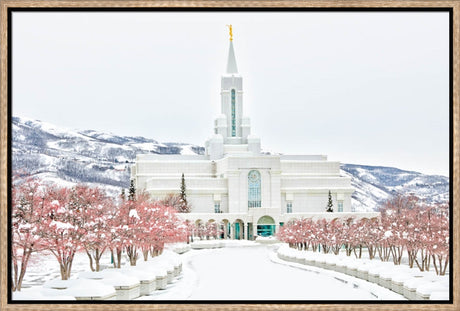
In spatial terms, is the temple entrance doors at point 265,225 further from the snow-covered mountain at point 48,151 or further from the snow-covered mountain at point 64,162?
the snow-covered mountain at point 48,151

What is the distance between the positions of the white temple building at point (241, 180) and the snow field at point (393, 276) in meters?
41.7

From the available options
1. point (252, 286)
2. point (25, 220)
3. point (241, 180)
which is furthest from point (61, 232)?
point (241, 180)

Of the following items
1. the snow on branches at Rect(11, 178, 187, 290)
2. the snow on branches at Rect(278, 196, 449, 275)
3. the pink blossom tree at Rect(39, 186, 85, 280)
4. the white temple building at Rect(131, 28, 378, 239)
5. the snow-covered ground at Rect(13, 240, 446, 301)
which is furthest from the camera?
the white temple building at Rect(131, 28, 378, 239)

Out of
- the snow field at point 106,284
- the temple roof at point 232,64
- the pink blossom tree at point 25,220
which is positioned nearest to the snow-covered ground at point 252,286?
the snow field at point 106,284

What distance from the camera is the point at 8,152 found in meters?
13.7

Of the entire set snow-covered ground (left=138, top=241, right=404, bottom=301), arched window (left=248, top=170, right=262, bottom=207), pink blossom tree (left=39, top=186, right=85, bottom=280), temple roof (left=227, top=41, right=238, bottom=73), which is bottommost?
snow-covered ground (left=138, top=241, right=404, bottom=301)

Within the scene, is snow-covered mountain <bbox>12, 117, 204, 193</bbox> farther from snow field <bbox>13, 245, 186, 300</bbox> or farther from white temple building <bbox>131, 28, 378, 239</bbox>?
white temple building <bbox>131, 28, 378, 239</bbox>

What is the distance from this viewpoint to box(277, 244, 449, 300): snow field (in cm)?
1788

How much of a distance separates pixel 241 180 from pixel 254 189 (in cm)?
204

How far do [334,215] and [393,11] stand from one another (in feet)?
227

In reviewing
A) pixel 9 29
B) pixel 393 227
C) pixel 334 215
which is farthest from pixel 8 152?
pixel 334 215

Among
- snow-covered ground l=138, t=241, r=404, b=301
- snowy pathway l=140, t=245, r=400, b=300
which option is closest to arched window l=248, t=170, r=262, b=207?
snow-covered ground l=138, t=241, r=404, b=301

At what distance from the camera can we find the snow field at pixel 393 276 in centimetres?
1788

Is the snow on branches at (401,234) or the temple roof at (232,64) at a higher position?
the temple roof at (232,64)
